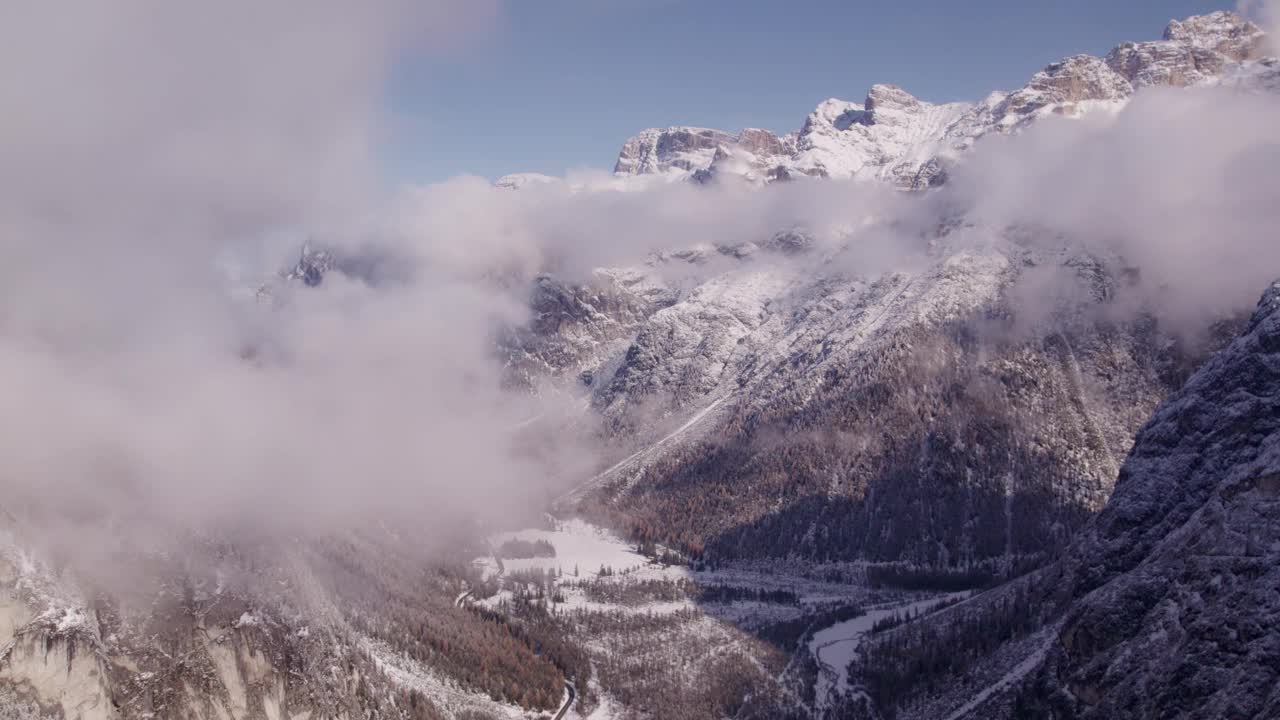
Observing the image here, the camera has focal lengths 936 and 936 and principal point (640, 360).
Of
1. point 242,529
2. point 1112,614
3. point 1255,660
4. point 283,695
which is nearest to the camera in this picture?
point 1255,660

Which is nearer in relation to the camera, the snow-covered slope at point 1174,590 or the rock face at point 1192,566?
the rock face at point 1192,566

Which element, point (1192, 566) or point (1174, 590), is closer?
point (1192, 566)

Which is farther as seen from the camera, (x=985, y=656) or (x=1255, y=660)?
(x=985, y=656)

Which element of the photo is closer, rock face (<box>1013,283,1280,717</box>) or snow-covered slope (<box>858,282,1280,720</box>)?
rock face (<box>1013,283,1280,717</box>)

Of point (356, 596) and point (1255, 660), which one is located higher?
point (1255, 660)

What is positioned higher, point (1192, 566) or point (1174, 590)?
point (1192, 566)

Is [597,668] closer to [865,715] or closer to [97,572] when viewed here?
[865,715]

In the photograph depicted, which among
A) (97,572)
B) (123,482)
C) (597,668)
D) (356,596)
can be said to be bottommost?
(597,668)

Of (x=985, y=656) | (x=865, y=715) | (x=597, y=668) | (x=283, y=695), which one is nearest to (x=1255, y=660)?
(x=985, y=656)
